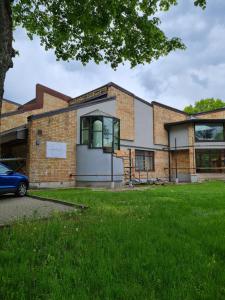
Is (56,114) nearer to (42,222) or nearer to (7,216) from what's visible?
(7,216)

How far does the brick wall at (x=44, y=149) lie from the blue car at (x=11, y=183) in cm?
501

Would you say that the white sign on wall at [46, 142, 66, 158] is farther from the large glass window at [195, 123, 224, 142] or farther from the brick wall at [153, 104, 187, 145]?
the large glass window at [195, 123, 224, 142]

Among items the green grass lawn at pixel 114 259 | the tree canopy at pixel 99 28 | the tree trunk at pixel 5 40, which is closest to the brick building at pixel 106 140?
the tree canopy at pixel 99 28

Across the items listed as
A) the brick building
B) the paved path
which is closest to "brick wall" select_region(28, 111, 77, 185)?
the brick building

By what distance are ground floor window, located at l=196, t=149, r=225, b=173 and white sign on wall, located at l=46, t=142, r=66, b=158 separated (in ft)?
50.9

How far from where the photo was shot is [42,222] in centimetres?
592

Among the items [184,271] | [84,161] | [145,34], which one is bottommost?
[184,271]

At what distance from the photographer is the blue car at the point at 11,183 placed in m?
10.8

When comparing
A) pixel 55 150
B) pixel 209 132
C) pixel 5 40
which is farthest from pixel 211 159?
pixel 5 40

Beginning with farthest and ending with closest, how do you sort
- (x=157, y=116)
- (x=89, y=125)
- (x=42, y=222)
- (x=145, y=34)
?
(x=157, y=116), (x=89, y=125), (x=145, y=34), (x=42, y=222)

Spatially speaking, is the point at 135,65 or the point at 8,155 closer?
the point at 135,65

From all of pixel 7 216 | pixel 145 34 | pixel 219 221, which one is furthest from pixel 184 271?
pixel 145 34

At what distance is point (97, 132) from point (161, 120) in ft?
36.9

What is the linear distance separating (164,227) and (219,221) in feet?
4.20
